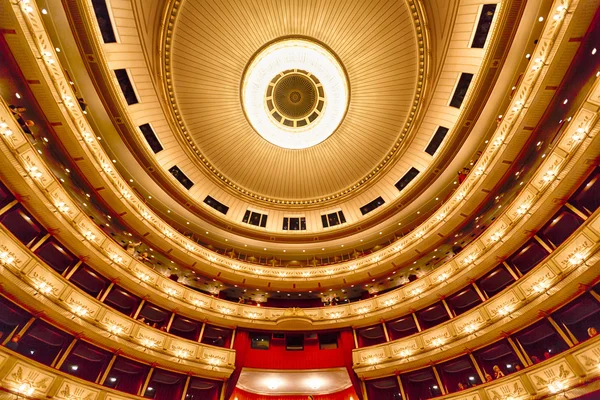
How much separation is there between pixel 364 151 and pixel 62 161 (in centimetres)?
1544

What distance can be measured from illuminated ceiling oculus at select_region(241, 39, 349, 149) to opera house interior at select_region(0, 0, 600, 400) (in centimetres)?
12

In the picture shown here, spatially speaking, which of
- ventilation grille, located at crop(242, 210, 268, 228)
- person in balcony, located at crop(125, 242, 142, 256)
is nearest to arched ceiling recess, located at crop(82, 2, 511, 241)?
ventilation grille, located at crop(242, 210, 268, 228)

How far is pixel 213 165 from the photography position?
19312 millimetres

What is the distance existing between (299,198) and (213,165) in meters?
6.29

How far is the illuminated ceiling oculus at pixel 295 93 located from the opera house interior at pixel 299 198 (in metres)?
0.12

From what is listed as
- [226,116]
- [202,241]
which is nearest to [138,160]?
[226,116]

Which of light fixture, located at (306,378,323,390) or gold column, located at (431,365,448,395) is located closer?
gold column, located at (431,365,448,395)

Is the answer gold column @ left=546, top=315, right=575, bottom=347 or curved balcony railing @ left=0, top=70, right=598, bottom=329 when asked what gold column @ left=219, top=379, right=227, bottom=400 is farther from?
gold column @ left=546, top=315, right=575, bottom=347

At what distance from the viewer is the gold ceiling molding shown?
1391 cm

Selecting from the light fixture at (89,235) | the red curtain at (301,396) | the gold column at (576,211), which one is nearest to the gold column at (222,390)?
the red curtain at (301,396)

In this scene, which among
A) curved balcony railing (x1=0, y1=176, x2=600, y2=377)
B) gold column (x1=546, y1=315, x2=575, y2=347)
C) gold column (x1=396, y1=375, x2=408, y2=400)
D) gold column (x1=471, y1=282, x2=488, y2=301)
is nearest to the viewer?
curved balcony railing (x1=0, y1=176, x2=600, y2=377)

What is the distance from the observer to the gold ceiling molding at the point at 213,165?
13.9 meters

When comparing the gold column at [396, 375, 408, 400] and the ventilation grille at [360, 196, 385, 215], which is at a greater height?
the ventilation grille at [360, 196, 385, 215]

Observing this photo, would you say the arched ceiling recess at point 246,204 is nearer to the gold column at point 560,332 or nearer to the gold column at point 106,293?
the gold column at point 106,293
